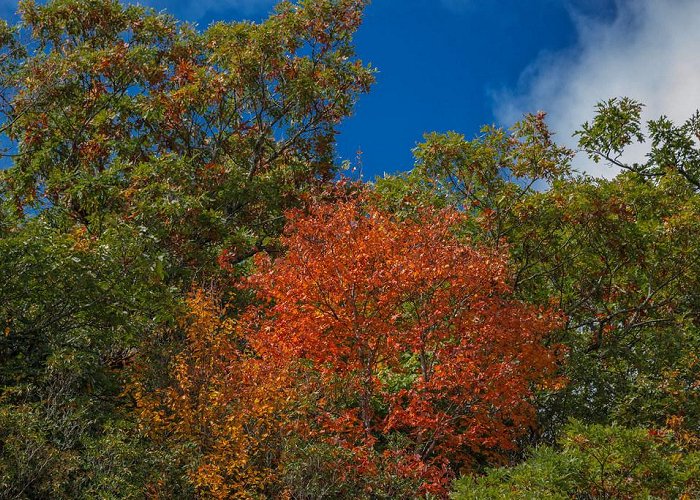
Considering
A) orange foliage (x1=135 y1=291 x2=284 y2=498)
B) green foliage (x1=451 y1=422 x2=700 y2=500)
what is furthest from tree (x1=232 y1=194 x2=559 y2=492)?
green foliage (x1=451 y1=422 x2=700 y2=500)

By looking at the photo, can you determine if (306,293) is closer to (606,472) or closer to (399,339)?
(399,339)

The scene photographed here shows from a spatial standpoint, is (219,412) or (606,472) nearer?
(606,472)

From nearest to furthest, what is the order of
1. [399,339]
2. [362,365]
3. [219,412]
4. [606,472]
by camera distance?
[606,472], [219,412], [362,365], [399,339]

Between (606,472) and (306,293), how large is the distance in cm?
711

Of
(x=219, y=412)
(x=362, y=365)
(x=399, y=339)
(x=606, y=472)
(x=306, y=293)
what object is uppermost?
(x=306, y=293)

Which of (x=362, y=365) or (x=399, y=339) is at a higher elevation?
(x=399, y=339)

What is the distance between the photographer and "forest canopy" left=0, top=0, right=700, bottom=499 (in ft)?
43.2

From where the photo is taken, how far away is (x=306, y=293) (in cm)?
1549

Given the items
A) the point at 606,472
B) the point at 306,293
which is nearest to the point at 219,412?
the point at 306,293

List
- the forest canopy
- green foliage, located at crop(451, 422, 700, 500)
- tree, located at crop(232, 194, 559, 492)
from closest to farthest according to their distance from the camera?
green foliage, located at crop(451, 422, 700, 500), the forest canopy, tree, located at crop(232, 194, 559, 492)

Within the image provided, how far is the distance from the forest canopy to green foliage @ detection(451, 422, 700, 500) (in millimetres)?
43

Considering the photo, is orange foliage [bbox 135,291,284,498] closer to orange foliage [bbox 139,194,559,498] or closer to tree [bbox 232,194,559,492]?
orange foliage [bbox 139,194,559,498]

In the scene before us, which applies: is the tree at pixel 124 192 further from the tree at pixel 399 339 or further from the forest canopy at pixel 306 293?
the tree at pixel 399 339

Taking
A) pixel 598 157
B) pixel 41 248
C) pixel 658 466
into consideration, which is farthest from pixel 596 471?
pixel 598 157
